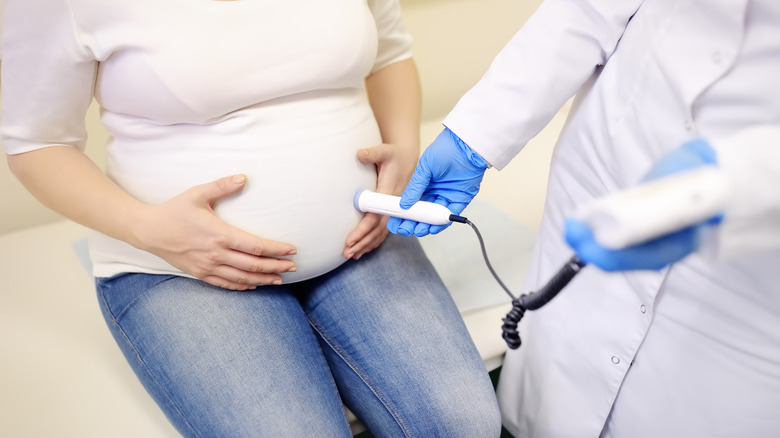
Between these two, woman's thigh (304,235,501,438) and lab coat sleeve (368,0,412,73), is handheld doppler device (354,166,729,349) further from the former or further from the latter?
lab coat sleeve (368,0,412,73)

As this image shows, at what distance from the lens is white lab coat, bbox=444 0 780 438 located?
0.67 meters

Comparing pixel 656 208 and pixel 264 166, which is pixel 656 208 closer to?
pixel 656 208

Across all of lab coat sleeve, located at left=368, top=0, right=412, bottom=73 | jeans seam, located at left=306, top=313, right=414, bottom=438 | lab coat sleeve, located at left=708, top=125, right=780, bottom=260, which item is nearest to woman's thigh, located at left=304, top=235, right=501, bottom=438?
jeans seam, located at left=306, top=313, right=414, bottom=438

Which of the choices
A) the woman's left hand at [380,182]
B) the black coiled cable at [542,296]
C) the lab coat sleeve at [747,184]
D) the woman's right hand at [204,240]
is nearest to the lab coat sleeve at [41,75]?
the woman's right hand at [204,240]

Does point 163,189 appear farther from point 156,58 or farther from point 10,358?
point 10,358

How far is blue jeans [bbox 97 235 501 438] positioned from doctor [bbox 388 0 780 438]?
0.42 ft

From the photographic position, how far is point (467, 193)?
0.92m

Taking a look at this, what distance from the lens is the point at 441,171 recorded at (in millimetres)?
879

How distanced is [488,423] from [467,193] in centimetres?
33

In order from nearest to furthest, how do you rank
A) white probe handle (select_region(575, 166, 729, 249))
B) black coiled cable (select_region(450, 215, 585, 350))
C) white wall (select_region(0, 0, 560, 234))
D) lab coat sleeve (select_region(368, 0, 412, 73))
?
1. white probe handle (select_region(575, 166, 729, 249))
2. black coiled cable (select_region(450, 215, 585, 350))
3. lab coat sleeve (select_region(368, 0, 412, 73))
4. white wall (select_region(0, 0, 560, 234))

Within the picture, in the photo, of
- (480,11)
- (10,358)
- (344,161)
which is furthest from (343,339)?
(480,11)

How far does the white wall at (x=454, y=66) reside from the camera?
1364 millimetres

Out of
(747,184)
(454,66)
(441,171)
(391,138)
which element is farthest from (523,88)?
(454,66)

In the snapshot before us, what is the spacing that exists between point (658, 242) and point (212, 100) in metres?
0.57
